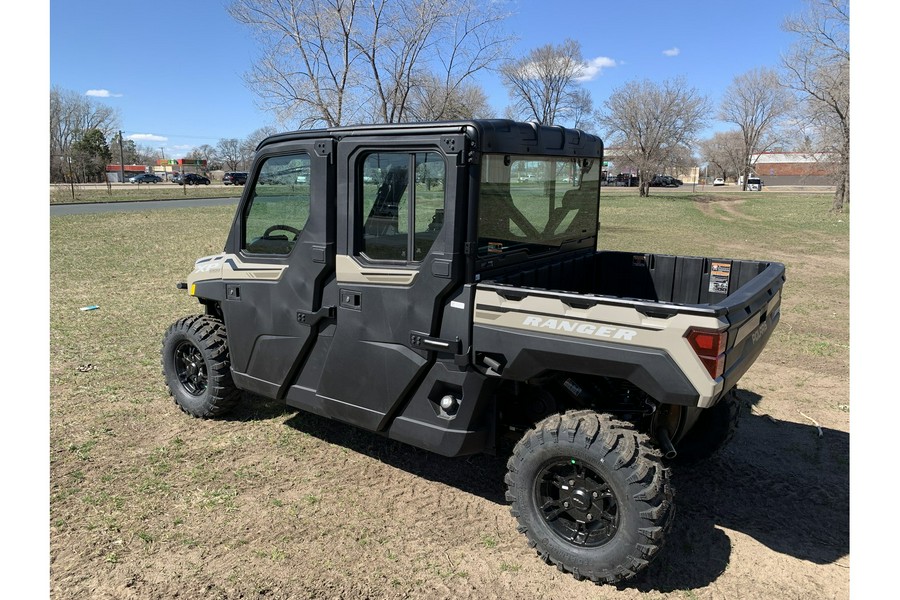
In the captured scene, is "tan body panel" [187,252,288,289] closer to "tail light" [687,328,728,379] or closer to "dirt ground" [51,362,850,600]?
"dirt ground" [51,362,850,600]

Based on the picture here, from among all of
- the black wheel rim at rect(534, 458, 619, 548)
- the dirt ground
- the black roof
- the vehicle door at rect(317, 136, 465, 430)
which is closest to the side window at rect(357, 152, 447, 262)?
the vehicle door at rect(317, 136, 465, 430)

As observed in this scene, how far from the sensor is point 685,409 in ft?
12.5

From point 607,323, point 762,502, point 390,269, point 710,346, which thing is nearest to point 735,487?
point 762,502

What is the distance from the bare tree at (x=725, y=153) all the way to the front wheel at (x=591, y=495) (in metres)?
86.9

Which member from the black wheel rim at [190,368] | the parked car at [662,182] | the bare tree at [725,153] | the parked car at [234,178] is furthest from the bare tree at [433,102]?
the bare tree at [725,153]

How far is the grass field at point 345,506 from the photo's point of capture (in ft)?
11.0

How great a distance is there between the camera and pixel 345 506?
13.3 feet

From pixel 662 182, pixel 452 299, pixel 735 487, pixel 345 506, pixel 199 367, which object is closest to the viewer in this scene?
pixel 452 299

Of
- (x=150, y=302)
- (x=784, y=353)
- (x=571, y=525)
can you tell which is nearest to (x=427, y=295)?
(x=571, y=525)

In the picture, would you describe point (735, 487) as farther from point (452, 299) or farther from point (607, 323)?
point (452, 299)

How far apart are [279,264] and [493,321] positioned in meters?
1.72

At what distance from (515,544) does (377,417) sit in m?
1.14

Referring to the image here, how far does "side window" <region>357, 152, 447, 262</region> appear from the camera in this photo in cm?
365

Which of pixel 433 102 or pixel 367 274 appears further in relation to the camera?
pixel 433 102
